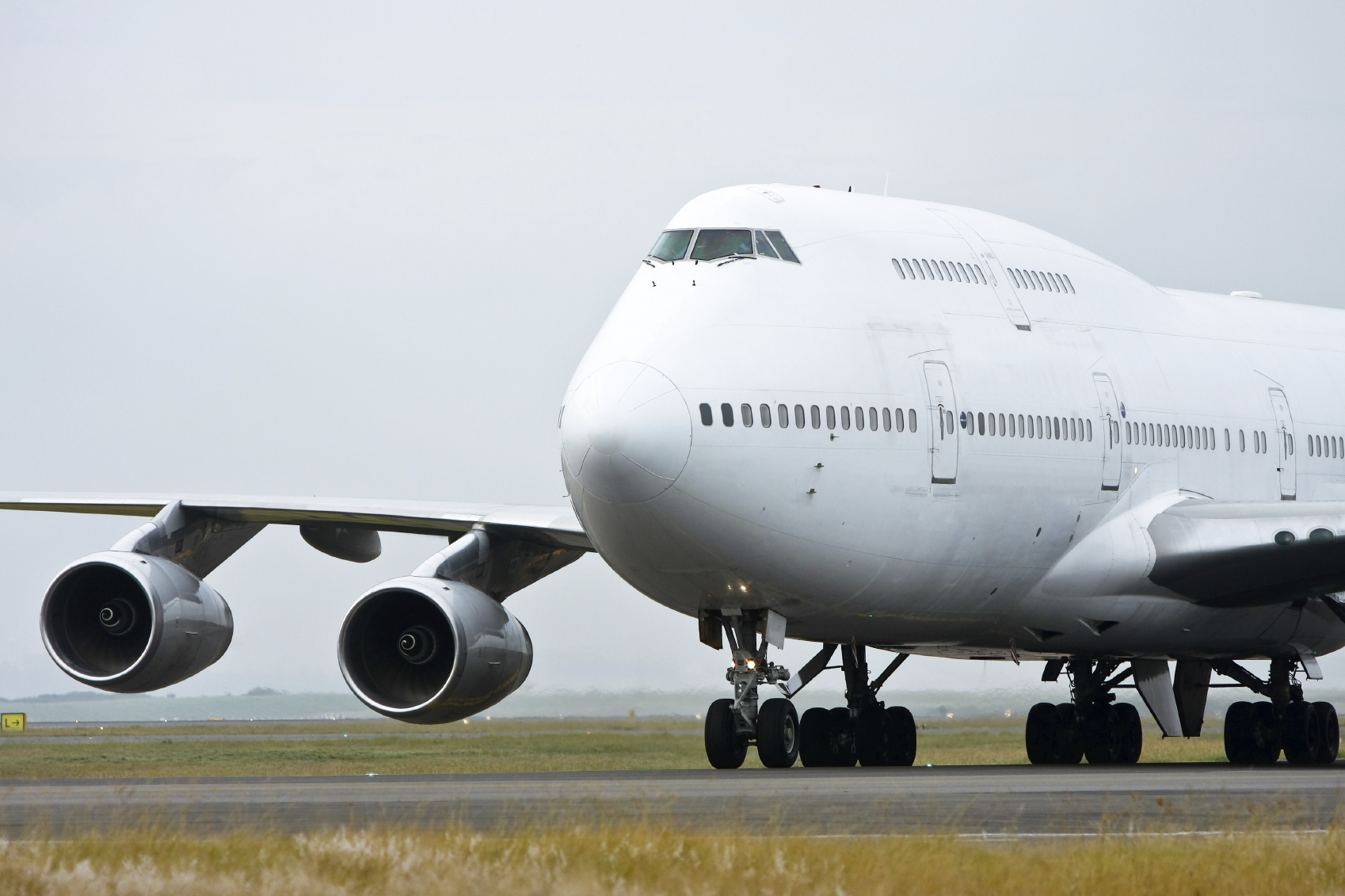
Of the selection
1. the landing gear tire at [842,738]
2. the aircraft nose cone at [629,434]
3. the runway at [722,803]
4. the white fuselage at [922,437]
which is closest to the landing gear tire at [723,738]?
the runway at [722,803]

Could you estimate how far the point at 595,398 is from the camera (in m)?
16.9

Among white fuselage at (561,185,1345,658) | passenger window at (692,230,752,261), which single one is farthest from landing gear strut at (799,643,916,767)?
passenger window at (692,230,752,261)

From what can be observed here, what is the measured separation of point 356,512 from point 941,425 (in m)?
6.21

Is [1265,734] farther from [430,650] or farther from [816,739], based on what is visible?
[430,650]

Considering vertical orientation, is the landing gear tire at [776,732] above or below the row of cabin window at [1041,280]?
below

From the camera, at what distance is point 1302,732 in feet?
80.9

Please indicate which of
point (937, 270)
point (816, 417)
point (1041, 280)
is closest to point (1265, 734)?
point (1041, 280)

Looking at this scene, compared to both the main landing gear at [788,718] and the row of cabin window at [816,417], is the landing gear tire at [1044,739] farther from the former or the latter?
the row of cabin window at [816,417]

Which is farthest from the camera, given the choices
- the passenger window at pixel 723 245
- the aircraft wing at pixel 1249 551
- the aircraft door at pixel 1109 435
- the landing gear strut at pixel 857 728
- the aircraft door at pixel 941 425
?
the landing gear strut at pixel 857 728

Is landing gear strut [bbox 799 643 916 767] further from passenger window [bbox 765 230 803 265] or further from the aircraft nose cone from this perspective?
the aircraft nose cone

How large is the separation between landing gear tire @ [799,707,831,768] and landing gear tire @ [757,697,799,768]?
3272 mm

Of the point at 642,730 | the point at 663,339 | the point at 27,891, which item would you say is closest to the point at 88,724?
the point at 642,730

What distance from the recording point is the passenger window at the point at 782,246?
18.7 meters

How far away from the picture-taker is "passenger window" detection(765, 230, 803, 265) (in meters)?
18.7
